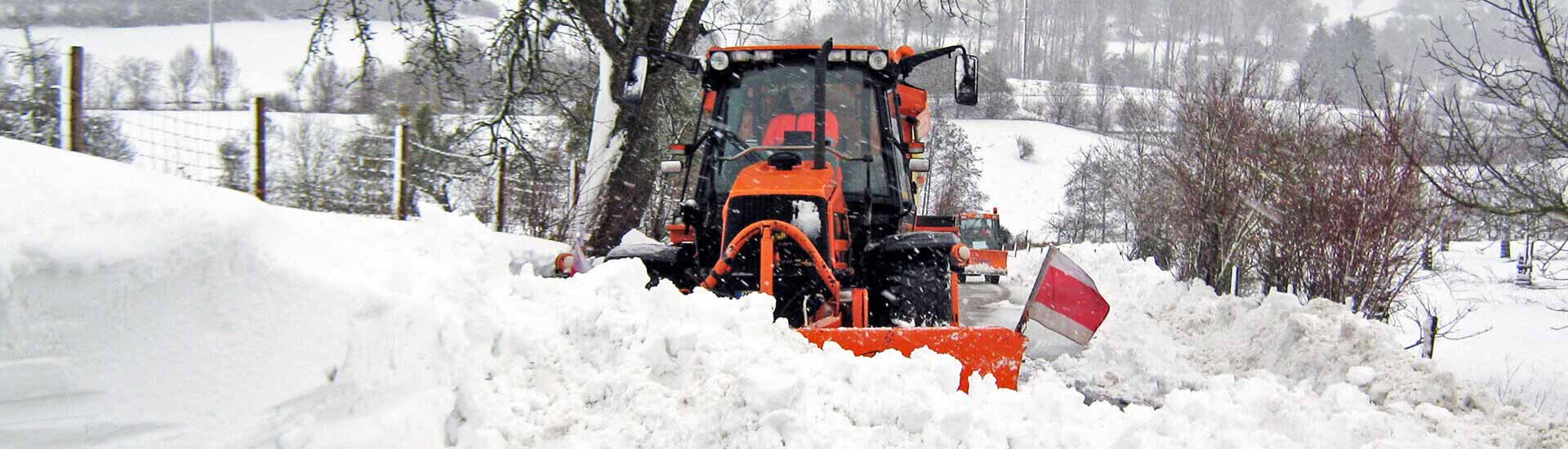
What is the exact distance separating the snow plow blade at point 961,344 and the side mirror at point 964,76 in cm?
212

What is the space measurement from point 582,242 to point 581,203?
52 centimetres

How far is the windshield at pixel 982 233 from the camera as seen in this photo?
69.8ft

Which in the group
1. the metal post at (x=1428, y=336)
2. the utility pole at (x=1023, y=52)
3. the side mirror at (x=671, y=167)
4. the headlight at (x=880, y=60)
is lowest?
the metal post at (x=1428, y=336)

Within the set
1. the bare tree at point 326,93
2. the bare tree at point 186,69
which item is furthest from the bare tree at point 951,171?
the bare tree at point 186,69

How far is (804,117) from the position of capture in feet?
20.5

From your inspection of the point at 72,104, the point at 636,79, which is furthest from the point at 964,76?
the point at 72,104

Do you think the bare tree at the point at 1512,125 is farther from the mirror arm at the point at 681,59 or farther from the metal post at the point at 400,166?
the metal post at the point at 400,166

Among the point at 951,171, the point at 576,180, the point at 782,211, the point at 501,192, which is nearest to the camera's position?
the point at 782,211

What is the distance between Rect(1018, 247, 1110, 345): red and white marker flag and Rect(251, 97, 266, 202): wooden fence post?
5712 mm

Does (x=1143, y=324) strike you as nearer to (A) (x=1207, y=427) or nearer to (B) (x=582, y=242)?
(A) (x=1207, y=427)

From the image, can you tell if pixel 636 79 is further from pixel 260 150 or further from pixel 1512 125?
pixel 1512 125

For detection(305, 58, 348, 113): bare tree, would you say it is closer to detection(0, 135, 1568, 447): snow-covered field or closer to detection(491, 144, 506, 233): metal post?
detection(491, 144, 506, 233): metal post

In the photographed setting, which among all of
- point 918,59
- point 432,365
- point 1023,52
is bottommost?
point 432,365

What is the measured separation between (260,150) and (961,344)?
18.8ft
